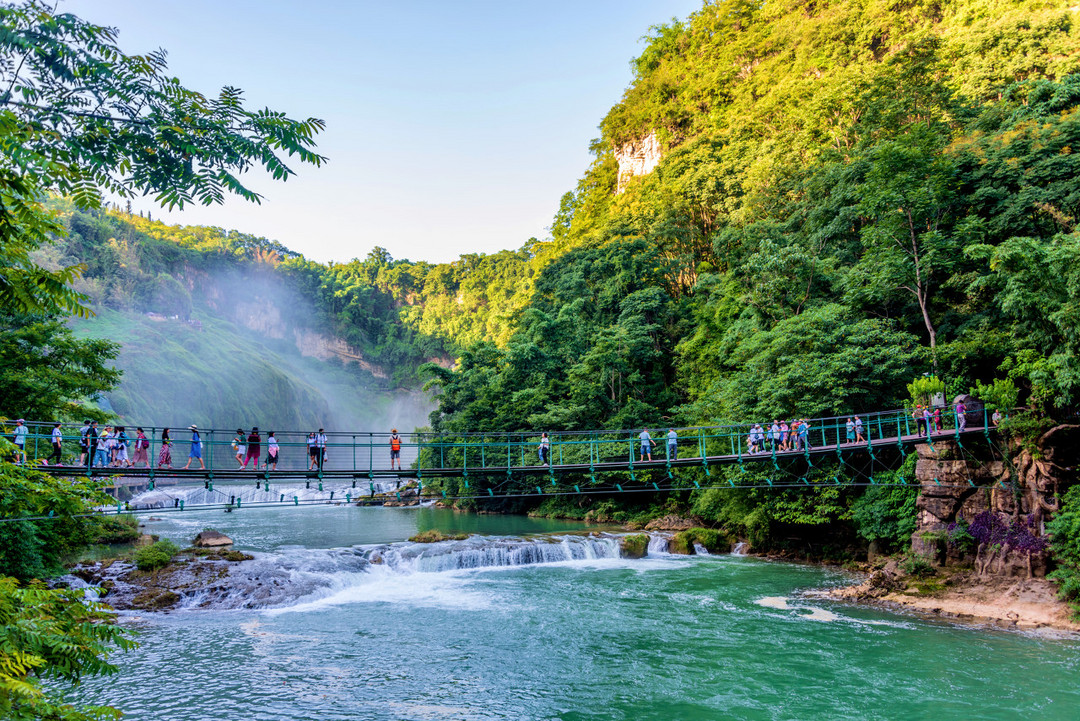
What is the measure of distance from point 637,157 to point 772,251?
101ft

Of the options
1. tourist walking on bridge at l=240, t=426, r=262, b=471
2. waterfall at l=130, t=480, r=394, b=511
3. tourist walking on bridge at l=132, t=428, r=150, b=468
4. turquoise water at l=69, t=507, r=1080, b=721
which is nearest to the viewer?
turquoise water at l=69, t=507, r=1080, b=721

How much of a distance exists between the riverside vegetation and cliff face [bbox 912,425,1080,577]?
1.75 ft

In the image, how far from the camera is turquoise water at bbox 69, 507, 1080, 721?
1042 cm

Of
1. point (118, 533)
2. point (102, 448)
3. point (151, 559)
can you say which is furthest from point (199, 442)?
point (118, 533)

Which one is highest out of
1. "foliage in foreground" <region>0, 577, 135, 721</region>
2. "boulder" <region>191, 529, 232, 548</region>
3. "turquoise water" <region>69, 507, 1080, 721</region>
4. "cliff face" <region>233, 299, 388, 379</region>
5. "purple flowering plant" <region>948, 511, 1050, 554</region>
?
"cliff face" <region>233, 299, 388, 379</region>

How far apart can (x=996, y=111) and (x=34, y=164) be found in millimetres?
26751

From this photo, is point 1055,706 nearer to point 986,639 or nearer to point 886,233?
point 986,639

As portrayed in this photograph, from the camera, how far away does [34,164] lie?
12.7 ft

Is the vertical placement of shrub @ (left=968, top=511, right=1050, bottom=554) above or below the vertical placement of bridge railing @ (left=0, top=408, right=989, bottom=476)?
below

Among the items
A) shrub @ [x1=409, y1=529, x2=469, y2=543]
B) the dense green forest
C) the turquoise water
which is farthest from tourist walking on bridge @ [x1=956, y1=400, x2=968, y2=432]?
shrub @ [x1=409, y1=529, x2=469, y2=543]

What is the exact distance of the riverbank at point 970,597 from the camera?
1390cm

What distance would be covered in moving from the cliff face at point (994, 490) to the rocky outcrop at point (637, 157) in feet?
125

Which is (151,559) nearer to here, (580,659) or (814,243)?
(580,659)

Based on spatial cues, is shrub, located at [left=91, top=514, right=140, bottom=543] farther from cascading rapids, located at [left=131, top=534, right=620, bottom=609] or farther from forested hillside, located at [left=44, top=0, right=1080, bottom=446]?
forested hillside, located at [left=44, top=0, right=1080, bottom=446]
